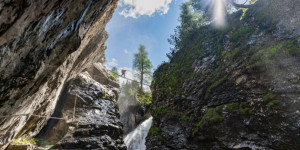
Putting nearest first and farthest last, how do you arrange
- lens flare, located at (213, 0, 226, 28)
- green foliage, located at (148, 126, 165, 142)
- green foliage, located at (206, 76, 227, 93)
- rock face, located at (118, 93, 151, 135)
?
green foliage, located at (206, 76, 227, 93)
green foliage, located at (148, 126, 165, 142)
lens flare, located at (213, 0, 226, 28)
rock face, located at (118, 93, 151, 135)

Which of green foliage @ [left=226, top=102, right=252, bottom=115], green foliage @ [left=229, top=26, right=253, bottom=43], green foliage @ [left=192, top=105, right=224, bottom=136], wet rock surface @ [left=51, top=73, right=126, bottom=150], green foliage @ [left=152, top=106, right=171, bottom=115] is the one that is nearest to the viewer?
green foliage @ [left=226, top=102, right=252, bottom=115]

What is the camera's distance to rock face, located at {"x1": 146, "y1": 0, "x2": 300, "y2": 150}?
5.49m

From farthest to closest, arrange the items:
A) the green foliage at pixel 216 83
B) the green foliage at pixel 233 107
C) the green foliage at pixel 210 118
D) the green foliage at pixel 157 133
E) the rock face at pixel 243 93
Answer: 1. the green foliage at pixel 157 133
2. the green foliage at pixel 216 83
3. the green foliage at pixel 210 118
4. the green foliage at pixel 233 107
5. the rock face at pixel 243 93

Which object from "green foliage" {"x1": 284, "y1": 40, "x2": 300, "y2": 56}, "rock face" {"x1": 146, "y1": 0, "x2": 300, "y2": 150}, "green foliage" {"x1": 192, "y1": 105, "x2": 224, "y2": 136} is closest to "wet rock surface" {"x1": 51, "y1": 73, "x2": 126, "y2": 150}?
"rock face" {"x1": 146, "y1": 0, "x2": 300, "y2": 150}

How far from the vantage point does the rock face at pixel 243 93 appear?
549 cm

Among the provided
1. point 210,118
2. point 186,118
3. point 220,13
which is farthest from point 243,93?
point 220,13

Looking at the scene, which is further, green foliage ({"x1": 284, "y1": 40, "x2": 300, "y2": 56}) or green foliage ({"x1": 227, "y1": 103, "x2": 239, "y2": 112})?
green foliage ({"x1": 227, "y1": 103, "x2": 239, "y2": 112})

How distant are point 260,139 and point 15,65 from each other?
799cm

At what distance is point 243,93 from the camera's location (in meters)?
6.91

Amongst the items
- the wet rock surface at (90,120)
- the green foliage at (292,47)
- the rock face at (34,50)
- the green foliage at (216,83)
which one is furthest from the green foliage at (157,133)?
the green foliage at (292,47)

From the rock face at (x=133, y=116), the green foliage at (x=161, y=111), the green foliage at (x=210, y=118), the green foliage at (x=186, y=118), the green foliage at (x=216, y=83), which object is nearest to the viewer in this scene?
the green foliage at (x=210, y=118)

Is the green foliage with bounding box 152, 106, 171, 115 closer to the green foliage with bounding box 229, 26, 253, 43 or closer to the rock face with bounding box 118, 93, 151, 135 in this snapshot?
the green foliage with bounding box 229, 26, 253, 43

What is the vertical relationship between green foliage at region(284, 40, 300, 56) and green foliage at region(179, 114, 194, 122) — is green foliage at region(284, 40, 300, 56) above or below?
above

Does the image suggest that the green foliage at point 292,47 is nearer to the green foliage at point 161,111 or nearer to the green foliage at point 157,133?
the green foliage at point 161,111
